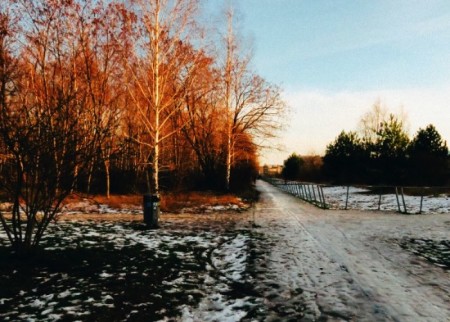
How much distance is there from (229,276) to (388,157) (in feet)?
139

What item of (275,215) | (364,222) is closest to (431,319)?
(364,222)

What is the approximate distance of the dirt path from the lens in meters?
4.62

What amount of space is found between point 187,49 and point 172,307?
12.0m

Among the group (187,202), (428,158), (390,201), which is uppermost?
(428,158)

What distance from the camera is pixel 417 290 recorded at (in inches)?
214

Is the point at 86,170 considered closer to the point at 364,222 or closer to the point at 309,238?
the point at 309,238

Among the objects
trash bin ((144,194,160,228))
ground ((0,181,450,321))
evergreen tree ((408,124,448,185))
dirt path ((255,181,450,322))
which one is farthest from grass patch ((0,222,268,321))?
evergreen tree ((408,124,448,185))

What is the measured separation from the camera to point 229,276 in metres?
6.22

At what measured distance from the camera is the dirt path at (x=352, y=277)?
15.2ft

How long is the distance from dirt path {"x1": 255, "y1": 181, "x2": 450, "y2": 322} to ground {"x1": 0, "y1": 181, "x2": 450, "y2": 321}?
0.7 inches

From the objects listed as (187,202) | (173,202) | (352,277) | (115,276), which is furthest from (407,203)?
(115,276)

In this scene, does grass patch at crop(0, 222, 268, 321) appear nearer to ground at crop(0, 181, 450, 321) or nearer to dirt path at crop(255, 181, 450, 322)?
ground at crop(0, 181, 450, 321)

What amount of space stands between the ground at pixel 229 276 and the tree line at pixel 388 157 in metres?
32.7

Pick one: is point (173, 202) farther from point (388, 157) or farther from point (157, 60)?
point (388, 157)
